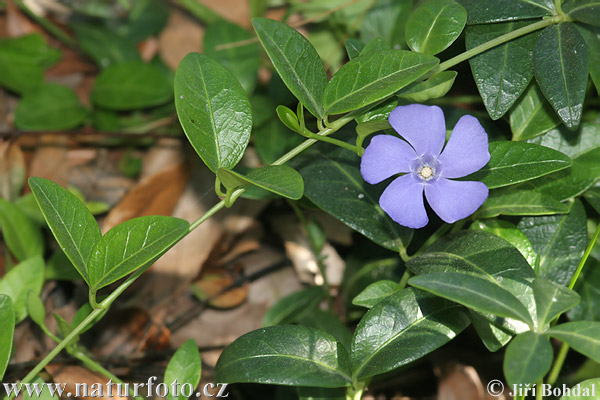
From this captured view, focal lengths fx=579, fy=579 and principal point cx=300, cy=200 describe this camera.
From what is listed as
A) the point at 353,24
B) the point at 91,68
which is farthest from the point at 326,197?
the point at 91,68

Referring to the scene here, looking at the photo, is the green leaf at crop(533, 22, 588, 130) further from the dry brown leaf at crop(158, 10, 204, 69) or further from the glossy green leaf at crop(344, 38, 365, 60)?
the dry brown leaf at crop(158, 10, 204, 69)

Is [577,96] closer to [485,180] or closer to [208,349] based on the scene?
[485,180]

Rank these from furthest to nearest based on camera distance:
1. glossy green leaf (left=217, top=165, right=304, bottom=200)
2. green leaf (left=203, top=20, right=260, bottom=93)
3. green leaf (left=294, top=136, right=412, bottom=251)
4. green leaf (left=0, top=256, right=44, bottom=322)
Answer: green leaf (left=203, top=20, right=260, bottom=93) < green leaf (left=0, top=256, right=44, bottom=322) < green leaf (left=294, top=136, right=412, bottom=251) < glossy green leaf (left=217, top=165, right=304, bottom=200)

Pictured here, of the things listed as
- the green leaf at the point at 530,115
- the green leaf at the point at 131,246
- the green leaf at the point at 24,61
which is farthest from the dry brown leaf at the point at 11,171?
the green leaf at the point at 530,115

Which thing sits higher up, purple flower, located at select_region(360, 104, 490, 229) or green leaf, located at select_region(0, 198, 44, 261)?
purple flower, located at select_region(360, 104, 490, 229)

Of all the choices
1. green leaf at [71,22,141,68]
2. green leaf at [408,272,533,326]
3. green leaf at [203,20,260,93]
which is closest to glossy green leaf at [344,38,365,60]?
green leaf at [408,272,533,326]

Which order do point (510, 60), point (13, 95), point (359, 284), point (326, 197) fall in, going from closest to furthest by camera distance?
1. point (510, 60)
2. point (326, 197)
3. point (359, 284)
4. point (13, 95)

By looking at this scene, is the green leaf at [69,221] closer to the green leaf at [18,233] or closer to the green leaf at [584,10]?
the green leaf at [18,233]
